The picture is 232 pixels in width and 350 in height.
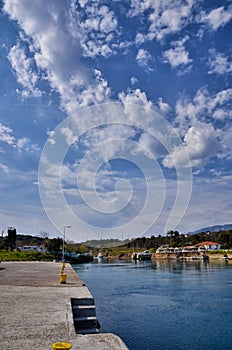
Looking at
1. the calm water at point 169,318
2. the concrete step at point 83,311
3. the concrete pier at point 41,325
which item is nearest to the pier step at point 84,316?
the concrete step at point 83,311

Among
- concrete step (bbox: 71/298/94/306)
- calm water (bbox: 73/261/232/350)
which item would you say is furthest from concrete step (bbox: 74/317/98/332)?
calm water (bbox: 73/261/232/350)

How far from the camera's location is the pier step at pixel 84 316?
11.7 metres

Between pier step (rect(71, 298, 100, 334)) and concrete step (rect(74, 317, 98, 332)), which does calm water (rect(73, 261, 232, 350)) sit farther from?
concrete step (rect(74, 317, 98, 332))

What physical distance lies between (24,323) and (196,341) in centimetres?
1151

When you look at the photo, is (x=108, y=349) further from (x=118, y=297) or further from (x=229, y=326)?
(x=118, y=297)

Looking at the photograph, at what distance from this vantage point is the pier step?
11.7 metres

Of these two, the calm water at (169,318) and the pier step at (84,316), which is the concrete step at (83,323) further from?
the calm water at (169,318)

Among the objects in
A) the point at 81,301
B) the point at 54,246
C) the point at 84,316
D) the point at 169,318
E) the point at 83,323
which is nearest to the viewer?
the point at 83,323

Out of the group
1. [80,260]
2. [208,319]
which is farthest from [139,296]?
[80,260]

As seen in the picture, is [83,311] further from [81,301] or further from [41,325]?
[41,325]

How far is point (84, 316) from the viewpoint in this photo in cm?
1227

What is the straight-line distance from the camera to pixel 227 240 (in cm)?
13212

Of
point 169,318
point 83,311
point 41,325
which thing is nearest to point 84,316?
point 83,311

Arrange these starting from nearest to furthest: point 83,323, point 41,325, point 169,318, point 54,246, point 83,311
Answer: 1. point 41,325
2. point 83,323
3. point 83,311
4. point 169,318
5. point 54,246
